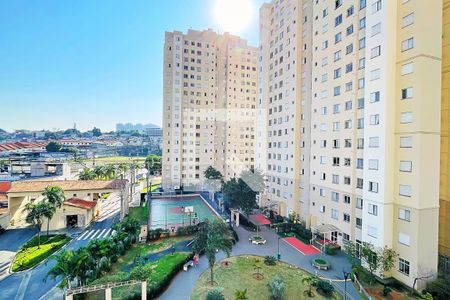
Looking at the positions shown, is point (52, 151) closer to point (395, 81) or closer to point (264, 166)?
point (264, 166)

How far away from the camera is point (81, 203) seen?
35.2 meters

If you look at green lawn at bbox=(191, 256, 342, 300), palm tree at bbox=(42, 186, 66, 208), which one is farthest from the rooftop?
green lawn at bbox=(191, 256, 342, 300)

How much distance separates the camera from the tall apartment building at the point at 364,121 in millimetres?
19234

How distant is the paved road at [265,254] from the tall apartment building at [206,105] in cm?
3091

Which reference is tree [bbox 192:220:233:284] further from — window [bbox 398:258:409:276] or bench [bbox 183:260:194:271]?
window [bbox 398:258:409:276]

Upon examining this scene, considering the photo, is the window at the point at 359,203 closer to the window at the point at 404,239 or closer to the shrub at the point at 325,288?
the window at the point at 404,239

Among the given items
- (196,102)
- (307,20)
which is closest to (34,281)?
(307,20)

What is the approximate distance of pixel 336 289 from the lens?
1928 centimetres

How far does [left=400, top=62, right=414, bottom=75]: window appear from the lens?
774 inches

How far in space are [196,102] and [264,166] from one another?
84.8ft

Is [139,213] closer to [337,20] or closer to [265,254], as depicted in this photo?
A: [265,254]

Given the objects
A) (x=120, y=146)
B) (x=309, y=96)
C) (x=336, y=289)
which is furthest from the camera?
(x=120, y=146)

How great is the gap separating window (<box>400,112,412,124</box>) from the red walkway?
15367mm

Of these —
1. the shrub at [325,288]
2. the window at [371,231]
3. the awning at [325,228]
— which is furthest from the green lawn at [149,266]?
the window at [371,231]
